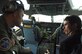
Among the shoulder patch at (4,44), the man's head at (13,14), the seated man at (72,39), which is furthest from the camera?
the seated man at (72,39)

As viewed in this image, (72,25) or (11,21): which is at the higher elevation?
(11,21)

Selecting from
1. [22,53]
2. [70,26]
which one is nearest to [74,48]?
[70,26]

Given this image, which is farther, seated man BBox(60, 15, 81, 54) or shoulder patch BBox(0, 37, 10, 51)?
seated man BBox(60, 15, 81, 54)

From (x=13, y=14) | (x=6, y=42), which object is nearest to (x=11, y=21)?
(x=13, y=14)

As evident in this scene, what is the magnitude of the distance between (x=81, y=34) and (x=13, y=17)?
2.40ft

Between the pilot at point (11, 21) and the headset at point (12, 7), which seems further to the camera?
the headset at point (12, 7)

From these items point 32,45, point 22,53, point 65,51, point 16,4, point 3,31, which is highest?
point 16,4

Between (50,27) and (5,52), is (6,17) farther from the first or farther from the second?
(50,27)

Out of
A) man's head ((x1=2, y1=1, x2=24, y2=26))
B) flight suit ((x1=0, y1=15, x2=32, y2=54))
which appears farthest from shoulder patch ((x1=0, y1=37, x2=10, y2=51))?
man's head ((x1=2, y1=1, x2=24, y2=26))

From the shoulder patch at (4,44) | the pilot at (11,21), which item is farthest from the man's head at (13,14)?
the shoulder patch at (4,44)

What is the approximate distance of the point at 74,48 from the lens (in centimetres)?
188

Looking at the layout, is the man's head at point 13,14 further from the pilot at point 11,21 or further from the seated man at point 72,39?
the seated man at point 72,39

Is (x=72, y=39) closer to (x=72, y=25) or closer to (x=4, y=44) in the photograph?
(x=72, y=25)

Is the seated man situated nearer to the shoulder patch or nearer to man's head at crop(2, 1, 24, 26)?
man's head at crop(2, 1, 24, 26)
